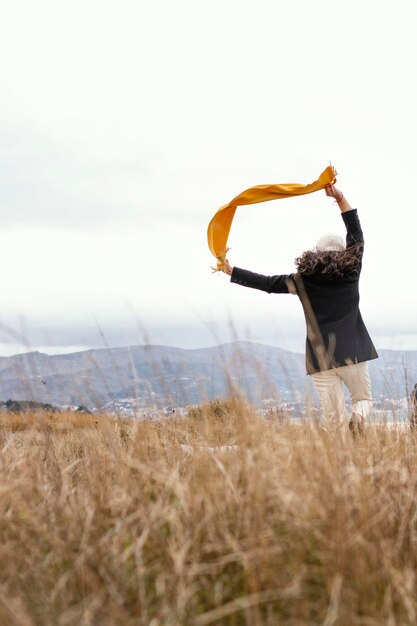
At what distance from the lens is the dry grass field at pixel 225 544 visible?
2670 millimetres

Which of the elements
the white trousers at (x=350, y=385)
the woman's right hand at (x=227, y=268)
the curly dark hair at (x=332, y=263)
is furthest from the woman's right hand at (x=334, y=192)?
the white trousers at (x=350, y=385)

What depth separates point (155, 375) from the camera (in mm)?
4836

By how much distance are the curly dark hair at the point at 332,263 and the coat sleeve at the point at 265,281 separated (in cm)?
16

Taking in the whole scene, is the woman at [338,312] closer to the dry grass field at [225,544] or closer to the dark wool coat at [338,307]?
the dark wool coat at [338,307]

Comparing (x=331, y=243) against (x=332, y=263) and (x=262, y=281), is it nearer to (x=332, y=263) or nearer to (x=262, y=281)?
(x=332, y=263)

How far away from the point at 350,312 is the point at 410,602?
3.61 metres

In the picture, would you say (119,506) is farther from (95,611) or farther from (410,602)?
(410,602)

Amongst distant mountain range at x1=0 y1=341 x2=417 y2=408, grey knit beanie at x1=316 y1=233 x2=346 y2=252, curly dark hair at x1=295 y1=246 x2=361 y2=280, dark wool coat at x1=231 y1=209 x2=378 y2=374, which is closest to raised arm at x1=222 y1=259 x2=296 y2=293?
dark wool coat at x1=231 y1=209 x2=378 y2=374

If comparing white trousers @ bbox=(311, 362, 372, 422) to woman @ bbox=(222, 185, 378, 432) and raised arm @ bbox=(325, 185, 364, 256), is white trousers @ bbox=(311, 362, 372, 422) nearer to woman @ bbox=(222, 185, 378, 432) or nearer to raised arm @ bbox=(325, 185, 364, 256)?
woman @ bbox=(222, 185, 378, 432)

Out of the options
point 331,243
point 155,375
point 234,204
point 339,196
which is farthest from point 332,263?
point 155,375

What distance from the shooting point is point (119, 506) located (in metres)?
3.35

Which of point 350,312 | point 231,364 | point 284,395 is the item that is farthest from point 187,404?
point 350,312

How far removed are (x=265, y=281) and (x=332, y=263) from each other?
654mm

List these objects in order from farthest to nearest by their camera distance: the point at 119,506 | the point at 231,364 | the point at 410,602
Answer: the point at 231,364, the point at 119,506, the point at 410,602
